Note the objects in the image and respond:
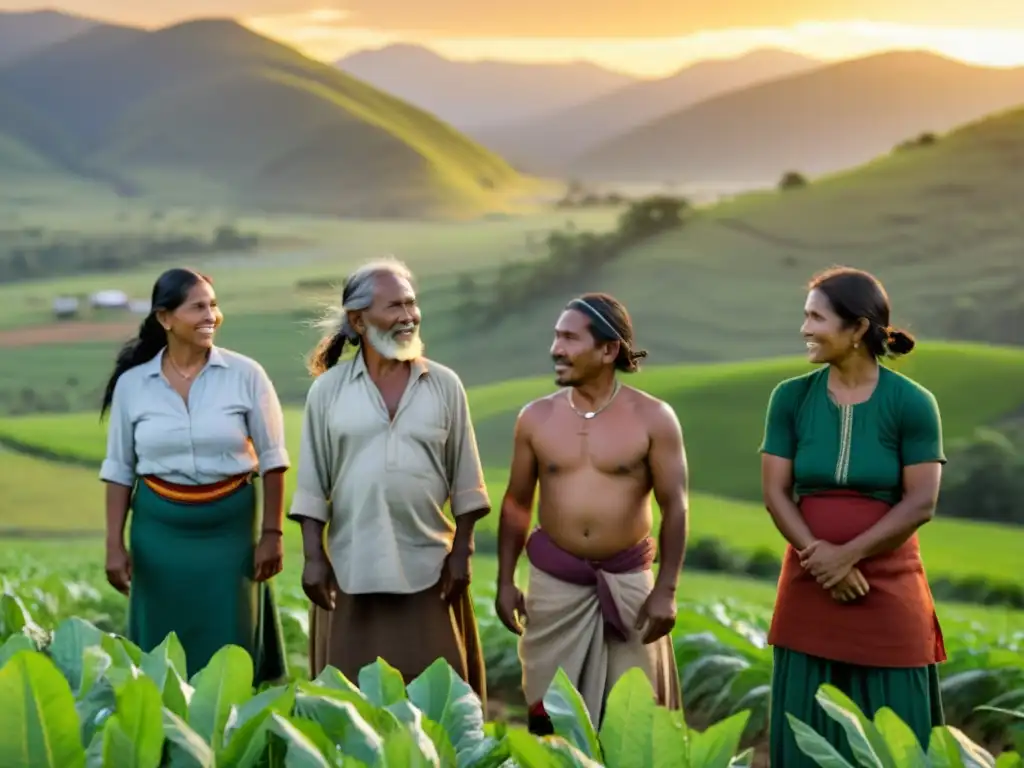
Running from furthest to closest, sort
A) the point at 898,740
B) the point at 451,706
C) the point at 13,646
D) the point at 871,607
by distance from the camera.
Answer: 1. the point at 871,607
2. the point at 13,646
3. the point at 451,706
4. the point at 898,740

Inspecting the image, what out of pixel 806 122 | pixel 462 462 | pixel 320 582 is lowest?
pixel 320 582

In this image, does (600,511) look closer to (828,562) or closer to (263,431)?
(828,562)

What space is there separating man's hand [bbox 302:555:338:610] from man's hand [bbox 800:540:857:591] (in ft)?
4.47

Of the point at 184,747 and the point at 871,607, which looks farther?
the point at 871,607

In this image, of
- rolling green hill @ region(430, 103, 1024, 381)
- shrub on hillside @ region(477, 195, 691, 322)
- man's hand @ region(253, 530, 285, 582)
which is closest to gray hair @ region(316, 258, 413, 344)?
man's hand @ region(253, 530, 285, 582)

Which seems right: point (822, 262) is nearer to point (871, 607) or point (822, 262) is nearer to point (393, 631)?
point (393, 631)

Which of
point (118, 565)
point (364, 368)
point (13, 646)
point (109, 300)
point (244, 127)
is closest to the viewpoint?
point (13, 646)

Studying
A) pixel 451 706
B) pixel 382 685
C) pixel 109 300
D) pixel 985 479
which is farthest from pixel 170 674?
pixel 109 300

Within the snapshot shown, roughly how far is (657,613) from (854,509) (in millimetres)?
590

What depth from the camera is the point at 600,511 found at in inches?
160

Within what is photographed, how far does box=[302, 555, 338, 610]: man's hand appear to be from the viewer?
4.31 metres

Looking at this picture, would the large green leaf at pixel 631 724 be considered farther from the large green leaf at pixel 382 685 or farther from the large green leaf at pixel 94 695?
the large green leaf at pixel 94 695

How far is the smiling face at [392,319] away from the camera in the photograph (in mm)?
4133

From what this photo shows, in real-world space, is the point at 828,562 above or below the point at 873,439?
below
